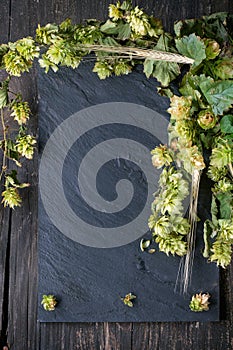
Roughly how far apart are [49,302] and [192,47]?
66 centimetres

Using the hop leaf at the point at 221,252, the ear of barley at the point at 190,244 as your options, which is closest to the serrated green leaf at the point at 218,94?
the ear of barley at the point at 190,244

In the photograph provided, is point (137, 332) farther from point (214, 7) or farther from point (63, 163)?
point (214, 7)

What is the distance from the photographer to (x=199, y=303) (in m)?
1.51

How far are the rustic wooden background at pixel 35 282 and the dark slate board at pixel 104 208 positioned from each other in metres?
0.05

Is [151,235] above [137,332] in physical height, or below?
above

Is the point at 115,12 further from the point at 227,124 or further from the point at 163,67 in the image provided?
the point at 227,124

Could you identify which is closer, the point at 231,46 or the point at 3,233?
the point at 231,46

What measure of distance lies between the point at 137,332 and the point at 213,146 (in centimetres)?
48

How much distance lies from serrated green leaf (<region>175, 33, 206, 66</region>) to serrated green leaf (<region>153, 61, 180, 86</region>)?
0.14 feet

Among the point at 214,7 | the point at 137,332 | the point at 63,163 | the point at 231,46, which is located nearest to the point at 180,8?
the point at 214,7

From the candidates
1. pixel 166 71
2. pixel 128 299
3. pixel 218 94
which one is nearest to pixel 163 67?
pixel 166 71

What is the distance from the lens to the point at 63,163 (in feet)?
5.12

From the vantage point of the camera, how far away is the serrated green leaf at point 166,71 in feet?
4.84

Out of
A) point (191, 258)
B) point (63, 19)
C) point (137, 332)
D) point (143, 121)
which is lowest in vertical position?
point (137, 332)
